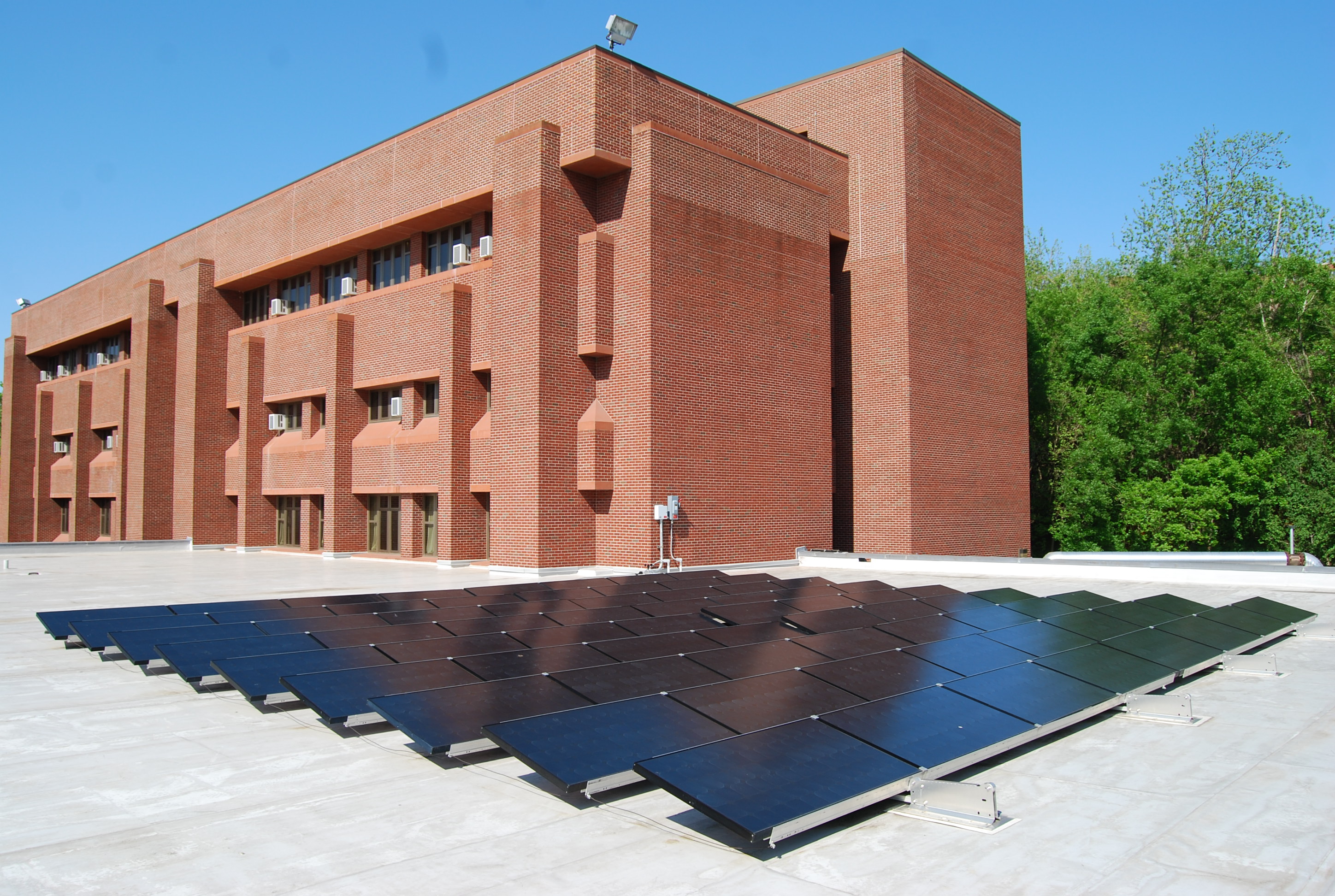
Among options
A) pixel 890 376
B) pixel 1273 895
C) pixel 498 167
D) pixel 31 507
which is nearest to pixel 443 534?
pixel 498 167

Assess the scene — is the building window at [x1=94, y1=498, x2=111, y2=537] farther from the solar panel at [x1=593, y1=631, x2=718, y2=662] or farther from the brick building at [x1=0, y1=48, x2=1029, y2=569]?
the solar panel at [x1=593, y1=631, x2=718, y2=662]

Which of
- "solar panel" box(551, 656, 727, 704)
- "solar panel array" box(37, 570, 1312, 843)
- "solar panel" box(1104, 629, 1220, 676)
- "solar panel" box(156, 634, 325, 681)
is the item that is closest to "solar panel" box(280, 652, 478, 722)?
"solar panel array" box(37, 570, 1312, 843)

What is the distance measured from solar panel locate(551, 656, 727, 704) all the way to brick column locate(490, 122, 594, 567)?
1570 cm

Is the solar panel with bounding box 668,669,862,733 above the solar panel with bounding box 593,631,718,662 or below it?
above

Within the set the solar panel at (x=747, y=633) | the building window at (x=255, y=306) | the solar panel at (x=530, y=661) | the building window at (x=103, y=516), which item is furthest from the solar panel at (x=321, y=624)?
the building window at (x=103, y=516)

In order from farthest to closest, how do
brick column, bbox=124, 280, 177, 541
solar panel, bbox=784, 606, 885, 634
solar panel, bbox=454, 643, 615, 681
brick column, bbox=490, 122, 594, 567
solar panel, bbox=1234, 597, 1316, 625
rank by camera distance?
brick column, bbox=124, 280, 177, 541, brick column, bbox=490, 122, 594, 567, solar panel, bbox=1234, 597, 1316, 625, solar panel, bbox=784, 606, 885, 634, solar panel, bbox=454, 643, 615, 681

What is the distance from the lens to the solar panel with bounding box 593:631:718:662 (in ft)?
29.8

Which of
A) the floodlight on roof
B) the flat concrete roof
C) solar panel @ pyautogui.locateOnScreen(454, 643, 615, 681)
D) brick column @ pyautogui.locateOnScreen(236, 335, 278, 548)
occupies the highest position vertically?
the floodlight on roof

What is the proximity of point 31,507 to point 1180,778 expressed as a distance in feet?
207

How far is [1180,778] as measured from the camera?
650 centimetres

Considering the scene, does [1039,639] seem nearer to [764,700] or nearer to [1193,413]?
[764,700]

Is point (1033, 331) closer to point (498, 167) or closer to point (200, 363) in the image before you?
point (498, 167)

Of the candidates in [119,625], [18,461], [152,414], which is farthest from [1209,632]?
[18,461]

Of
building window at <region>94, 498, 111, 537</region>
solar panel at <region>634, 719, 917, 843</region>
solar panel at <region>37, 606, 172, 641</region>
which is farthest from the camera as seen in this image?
building window at <region>94, 498, 111, 537</region>
